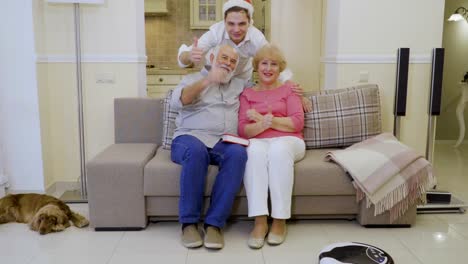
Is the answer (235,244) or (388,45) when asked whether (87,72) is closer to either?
(235,244)

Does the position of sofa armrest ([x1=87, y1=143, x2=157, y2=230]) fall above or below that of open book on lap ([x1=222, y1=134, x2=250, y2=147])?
below

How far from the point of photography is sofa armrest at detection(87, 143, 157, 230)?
2289mm

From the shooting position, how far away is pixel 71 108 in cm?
304

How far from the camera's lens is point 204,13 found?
555cm

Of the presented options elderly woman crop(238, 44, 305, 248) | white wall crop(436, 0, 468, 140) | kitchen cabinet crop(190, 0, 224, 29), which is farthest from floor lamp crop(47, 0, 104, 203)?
white wall crop(436, 0, 468, 140)

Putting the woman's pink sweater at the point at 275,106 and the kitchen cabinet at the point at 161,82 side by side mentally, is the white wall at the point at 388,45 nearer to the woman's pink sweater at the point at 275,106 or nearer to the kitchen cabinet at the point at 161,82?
the woman's pink sweater at the point at 275,106

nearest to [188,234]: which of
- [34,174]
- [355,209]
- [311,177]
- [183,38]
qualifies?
[311,177]

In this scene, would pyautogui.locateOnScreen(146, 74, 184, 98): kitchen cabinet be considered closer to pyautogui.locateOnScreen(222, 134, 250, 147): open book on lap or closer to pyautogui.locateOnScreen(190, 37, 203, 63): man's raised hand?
pyautogui.locateOnScreen(190, 37, 203, 63): man's raised hand

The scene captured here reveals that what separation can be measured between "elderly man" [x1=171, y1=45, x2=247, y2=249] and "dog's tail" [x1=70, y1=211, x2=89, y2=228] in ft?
2.02

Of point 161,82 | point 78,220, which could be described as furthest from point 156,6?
point 78,220

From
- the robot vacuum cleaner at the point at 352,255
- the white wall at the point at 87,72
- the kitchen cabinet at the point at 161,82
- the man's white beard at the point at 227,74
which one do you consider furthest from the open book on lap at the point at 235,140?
the kitchen cabinet at the point at 161,82

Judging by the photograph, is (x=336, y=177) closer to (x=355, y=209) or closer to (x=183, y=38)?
(x=355, y=209)

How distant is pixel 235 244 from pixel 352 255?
A: 0.59 metres

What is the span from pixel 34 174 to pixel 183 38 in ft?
10.6
